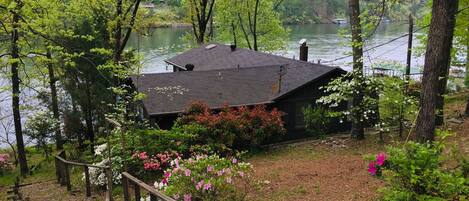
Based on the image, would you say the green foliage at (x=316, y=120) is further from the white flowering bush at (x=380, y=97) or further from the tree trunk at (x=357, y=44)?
the tree trunk at (x=357, y=44)

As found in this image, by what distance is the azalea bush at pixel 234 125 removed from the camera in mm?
15227

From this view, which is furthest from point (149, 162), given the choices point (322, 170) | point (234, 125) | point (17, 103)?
point (17, 103)

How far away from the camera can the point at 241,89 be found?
18875 millimetres

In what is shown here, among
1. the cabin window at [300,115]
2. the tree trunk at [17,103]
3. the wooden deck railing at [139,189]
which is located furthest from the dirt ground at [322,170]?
the tree trunk at [17,103]

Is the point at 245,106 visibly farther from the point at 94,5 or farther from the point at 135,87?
the point at 94,5

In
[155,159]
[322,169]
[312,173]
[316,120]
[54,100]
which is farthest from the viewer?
[54,100]

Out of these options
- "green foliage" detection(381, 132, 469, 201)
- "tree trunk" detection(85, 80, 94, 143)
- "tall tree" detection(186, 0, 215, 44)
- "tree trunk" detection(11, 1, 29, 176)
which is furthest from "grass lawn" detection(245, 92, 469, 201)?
"tall tree" detection(186, 0, 215, 44)

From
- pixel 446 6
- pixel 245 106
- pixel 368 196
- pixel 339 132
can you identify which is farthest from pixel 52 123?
pixel 446 6

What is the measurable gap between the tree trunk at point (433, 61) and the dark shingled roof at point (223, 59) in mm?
12716

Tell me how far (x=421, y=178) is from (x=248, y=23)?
3399 cm

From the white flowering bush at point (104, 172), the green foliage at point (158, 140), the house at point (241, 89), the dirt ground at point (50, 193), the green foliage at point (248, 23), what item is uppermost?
the green foliage at point (248, 23)

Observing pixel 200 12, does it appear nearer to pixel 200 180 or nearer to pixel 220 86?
pixel 220 86

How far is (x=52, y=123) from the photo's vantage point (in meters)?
20.8

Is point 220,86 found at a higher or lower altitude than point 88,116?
higher
